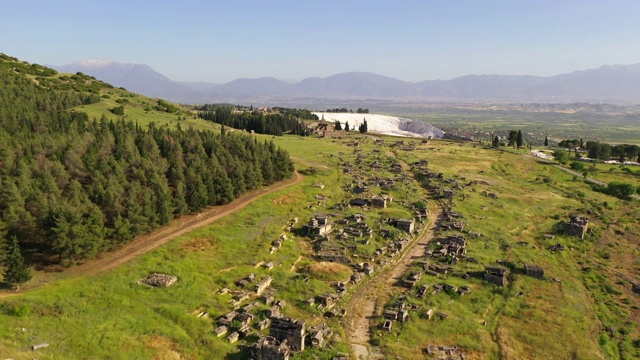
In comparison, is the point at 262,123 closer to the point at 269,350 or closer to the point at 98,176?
the point at 98,176

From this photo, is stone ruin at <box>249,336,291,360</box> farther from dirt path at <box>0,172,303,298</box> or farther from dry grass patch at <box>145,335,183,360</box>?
dirt path at <box>0,172,303,298</box>

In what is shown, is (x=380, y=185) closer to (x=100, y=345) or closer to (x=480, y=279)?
(x=480, y=279)

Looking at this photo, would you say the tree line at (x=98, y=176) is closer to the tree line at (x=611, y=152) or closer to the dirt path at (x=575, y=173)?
the dirt path at (x=575, y=173)

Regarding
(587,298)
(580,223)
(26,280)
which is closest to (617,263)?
(580,223)

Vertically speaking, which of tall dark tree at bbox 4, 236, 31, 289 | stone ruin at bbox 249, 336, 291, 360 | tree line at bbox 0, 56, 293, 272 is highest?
tree line at bbox 0, 56, 293, 272

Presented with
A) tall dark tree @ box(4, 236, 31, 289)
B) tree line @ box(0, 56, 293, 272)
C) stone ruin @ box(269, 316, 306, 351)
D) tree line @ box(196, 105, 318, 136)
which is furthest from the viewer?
tree line @ box(196, 105, 318, 136)

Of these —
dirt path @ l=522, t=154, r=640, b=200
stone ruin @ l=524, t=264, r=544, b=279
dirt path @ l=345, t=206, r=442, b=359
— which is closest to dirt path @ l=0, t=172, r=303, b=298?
dirt path @ l=345, t=206, r=442, b=359
